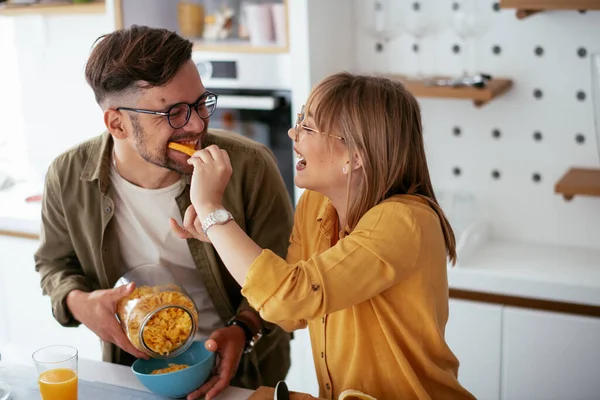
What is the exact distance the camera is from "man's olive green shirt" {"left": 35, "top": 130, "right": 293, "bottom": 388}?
6.29ft

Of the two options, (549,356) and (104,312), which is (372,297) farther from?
(549,356)

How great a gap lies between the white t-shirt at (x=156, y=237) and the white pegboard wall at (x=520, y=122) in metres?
1.27

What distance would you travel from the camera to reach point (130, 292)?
5.23ft

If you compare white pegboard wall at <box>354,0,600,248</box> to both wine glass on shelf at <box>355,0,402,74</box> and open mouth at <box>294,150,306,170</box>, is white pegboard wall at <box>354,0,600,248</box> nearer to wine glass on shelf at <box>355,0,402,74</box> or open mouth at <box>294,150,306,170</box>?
wine glass on shelf at <box>355,0,402,74</box>

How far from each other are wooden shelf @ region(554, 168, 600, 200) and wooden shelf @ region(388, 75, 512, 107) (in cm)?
35

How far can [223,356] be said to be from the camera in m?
1.70

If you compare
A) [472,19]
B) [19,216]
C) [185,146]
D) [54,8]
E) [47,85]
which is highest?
[54,8]

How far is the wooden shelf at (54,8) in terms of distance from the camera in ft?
10.2

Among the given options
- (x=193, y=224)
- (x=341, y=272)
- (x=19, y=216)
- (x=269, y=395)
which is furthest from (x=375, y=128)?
(x=19, y=216)

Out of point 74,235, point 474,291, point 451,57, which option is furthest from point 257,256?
point 451,57

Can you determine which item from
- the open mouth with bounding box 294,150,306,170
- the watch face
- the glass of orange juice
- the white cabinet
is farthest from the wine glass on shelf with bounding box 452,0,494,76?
the white cabinet

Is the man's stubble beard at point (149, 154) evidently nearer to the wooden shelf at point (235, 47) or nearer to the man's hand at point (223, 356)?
the man's hand at point (223, 356)

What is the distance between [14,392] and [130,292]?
1.07 feet

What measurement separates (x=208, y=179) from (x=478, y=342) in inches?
51.1
